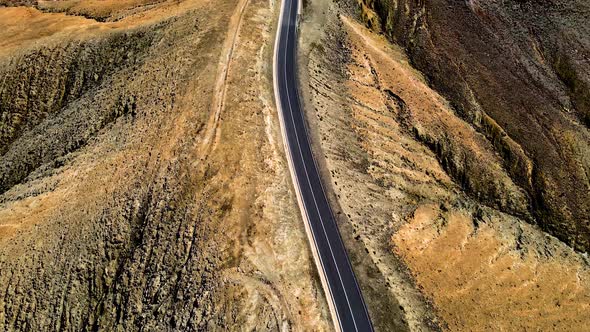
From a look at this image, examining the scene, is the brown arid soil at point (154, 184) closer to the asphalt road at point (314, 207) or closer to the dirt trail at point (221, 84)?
the dirt trail at point (221, 84)

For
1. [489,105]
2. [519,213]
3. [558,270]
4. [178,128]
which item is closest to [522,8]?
[489,105]

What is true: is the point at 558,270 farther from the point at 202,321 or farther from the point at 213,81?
the point at 213,81

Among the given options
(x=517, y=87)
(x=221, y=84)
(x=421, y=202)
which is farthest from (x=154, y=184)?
(x=517, y=87)

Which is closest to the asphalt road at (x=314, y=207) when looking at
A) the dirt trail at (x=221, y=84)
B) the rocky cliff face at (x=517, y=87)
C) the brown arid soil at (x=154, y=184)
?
the brown arid soil at (x=154, y=184)

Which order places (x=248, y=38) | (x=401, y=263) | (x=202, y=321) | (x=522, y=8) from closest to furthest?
(x=202, y=321) < (x=401, y=263) < (x=248, y=38) < (x=522, y=8)

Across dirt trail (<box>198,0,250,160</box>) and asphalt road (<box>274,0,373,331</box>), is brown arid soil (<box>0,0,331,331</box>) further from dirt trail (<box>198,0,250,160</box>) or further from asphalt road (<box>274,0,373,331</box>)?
asphalt road (<box>274,0,373,331</box>)

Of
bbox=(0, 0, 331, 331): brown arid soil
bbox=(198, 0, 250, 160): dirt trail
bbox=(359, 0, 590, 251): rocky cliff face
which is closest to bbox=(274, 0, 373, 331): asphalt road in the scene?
bbox=(0, 0, 331, 331): brown arid soil
